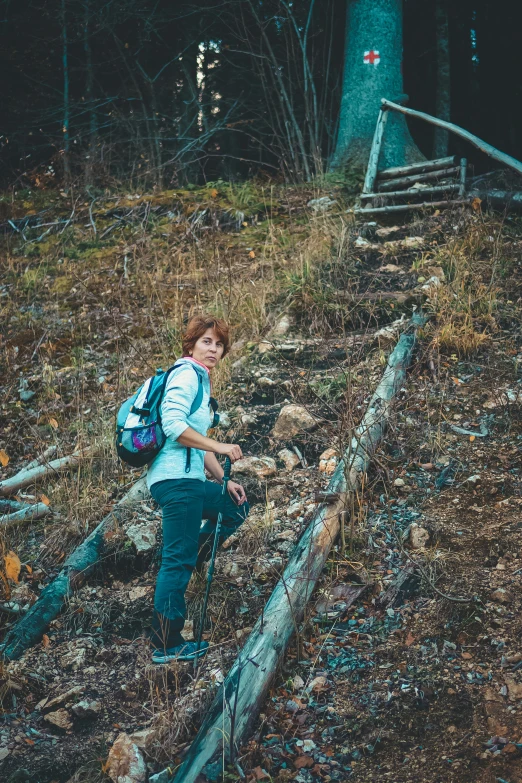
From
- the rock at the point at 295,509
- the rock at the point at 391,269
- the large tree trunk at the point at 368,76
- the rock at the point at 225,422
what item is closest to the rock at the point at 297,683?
the rock at the point at 295,509

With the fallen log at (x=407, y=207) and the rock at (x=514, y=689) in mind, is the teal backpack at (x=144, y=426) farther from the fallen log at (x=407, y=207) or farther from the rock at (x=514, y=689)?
the fallen log at (x=407, y=207)

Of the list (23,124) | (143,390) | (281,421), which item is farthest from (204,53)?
(143,390)

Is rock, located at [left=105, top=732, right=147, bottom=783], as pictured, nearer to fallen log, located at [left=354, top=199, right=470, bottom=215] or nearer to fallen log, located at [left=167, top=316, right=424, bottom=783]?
fallen log, located at [left=167, top=316, right=424, bottom=783]

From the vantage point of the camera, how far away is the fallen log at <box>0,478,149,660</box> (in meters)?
3.24

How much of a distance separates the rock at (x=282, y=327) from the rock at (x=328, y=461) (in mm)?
1966

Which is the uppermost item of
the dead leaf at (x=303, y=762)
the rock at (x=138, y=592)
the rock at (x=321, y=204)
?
the rock at (x=321, y=204)

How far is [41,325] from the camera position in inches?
290

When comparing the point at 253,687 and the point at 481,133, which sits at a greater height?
the point at 481,133

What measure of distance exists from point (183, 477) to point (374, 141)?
7.49m

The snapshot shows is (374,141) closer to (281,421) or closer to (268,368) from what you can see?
(268,368)

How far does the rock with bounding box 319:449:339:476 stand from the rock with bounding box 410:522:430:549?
2.84ft

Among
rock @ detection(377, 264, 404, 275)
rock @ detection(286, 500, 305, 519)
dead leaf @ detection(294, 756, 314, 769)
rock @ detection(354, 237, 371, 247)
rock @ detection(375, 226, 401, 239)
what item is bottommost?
dead leaf @ detection(294, 756, 314, 769)

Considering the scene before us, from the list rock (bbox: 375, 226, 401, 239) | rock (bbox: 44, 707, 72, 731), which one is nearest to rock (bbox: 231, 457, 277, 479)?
rock (bbox: 44, 707, 72, 731)

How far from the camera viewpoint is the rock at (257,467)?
450cm
